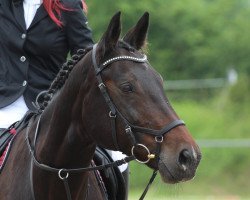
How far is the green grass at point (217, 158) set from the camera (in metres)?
21.0

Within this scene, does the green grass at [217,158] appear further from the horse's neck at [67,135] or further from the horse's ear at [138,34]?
the horse's ear at [138,34]

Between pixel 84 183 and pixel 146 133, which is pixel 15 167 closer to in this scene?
pixel 84 183

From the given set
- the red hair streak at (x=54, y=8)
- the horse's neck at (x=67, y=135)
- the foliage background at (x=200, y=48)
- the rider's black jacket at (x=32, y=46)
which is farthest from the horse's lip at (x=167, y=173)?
the foliage background at (x=200, y=48)

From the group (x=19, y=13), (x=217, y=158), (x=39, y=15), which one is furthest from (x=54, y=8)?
(x=217, y=158)

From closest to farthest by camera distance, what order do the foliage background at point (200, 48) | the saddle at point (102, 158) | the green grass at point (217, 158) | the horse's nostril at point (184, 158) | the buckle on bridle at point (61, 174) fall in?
the horse's nostril at point (184, 158) < the buckle on bridle at point (61, 174) < the saddle at point (102, 158) < the green grass at point (217, 158) < the foliage background at point (200, 48)

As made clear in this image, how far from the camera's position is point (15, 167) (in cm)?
561

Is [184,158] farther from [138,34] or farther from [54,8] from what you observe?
[54,8]

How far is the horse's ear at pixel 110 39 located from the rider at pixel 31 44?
1.01m

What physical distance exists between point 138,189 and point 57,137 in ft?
52.6

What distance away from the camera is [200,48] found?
4062 centimetres

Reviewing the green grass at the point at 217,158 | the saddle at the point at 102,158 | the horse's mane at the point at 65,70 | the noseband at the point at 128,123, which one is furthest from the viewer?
Answer: the green grass at the point at 217,158

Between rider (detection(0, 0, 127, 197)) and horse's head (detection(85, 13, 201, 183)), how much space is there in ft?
3.27

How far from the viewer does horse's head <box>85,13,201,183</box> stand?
15.5 feet

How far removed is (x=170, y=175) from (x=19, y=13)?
6.63ft
